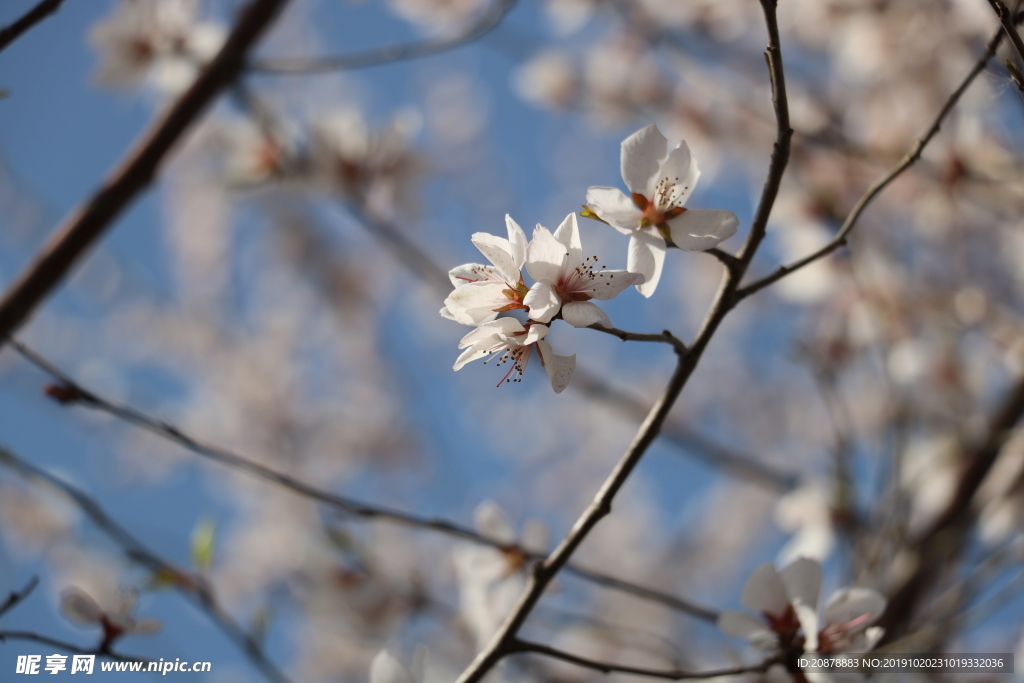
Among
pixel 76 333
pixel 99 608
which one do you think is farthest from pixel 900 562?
pixel 76 333

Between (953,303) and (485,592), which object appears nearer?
(485,592)

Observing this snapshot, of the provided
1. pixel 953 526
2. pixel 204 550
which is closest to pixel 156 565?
pixel 204 550

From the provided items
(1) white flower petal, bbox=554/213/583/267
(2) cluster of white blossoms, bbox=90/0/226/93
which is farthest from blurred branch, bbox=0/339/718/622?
(2) cluster of white blossoms, bbox=90/0/226/93

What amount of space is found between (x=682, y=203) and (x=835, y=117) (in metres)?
3.13

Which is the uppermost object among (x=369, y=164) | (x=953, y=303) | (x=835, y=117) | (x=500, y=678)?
(x=835, y=117)

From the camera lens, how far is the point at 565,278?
3.09 ft

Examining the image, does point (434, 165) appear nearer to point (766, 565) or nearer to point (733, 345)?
point (766, 565)

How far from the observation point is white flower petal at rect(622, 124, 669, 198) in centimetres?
100

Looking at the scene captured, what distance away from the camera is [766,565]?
1.15 m

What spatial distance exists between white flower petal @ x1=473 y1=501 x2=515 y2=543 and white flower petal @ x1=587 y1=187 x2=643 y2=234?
2.64ft

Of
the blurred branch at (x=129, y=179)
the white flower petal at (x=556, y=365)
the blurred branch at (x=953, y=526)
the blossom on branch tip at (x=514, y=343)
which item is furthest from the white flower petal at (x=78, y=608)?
the blurred branch at (x=953, y=526)

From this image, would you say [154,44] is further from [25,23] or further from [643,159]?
[643,159]

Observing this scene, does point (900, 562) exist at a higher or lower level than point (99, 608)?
higher

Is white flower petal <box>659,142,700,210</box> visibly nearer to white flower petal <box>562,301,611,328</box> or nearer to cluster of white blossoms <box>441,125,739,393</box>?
cluster of white blossoms <box>441,125,739,393</box>
